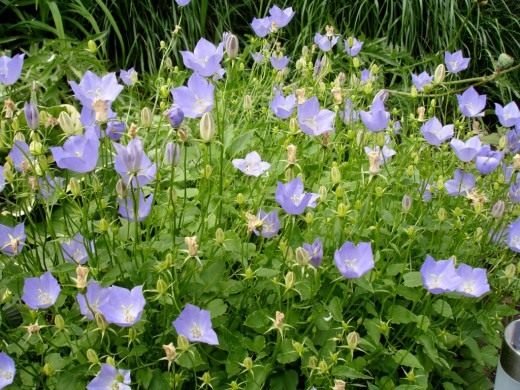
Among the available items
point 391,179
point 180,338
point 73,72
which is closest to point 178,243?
point 180,338

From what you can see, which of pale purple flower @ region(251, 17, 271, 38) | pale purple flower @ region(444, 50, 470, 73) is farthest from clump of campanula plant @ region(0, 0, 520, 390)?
pale purple flower @ region(251, 17, 271, 38)

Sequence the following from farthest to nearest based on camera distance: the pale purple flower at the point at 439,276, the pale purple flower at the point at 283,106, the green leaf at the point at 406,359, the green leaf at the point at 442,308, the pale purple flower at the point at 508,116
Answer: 1. the pale purple flower at the point at 508,116
2. the pale purple flower at the point at 283,106
3. the green leaf at the point at 442,308
4. the green leaf at the point at 406,359
5. the pale purple flower at the point at 439,276

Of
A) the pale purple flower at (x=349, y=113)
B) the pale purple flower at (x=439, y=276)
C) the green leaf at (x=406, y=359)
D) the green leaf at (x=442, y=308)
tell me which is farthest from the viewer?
the pale purple flower at (x=349, y=113)

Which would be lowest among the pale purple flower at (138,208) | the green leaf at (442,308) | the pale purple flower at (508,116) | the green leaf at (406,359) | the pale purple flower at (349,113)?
the green leaf at (406,359)

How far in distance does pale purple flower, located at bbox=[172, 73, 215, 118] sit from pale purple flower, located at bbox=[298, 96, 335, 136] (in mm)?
237

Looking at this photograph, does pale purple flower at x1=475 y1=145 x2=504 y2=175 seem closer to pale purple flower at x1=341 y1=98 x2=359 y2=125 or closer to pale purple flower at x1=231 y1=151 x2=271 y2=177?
pale purple flower at x1=341 y1=98 x2=359 y2=125

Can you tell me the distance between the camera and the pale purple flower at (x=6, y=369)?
5.45 feet

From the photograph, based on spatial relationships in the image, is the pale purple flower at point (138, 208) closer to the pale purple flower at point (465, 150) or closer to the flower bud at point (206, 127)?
the flower bud at point (206, 127)

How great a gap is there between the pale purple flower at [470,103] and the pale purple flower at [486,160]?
237mm

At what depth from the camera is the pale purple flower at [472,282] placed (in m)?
1.84

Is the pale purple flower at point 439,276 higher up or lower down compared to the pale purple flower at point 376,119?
lower down

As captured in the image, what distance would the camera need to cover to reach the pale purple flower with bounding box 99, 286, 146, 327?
60.9 inches

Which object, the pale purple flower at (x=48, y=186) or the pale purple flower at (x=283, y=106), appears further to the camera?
the pale purple flower at (x=283, y=106)

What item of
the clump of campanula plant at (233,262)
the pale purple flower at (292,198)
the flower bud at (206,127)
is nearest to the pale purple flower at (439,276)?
the clump of campanula plant at (233,262)
